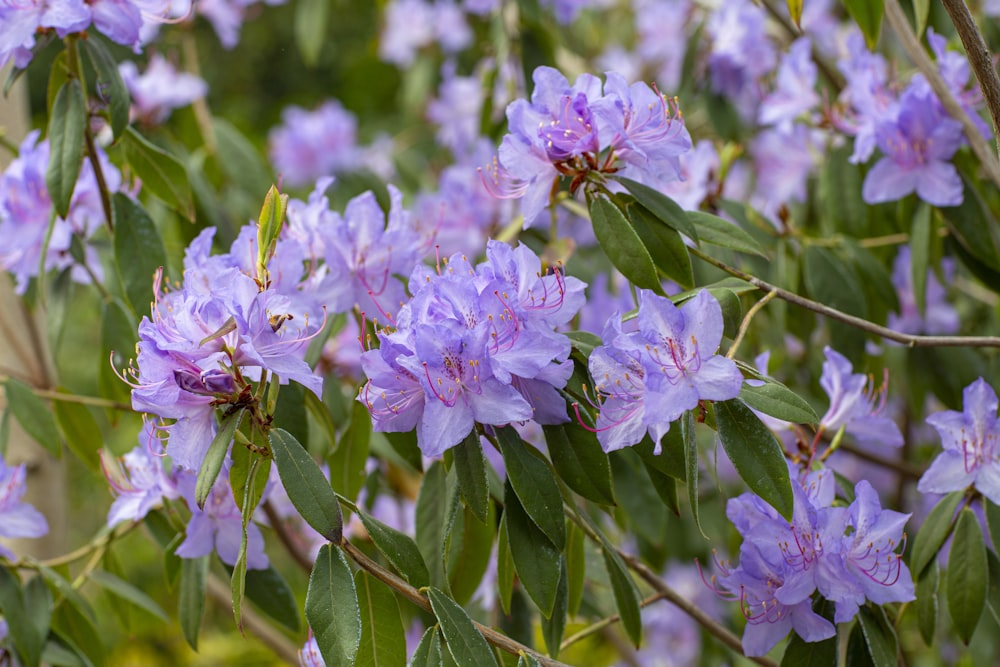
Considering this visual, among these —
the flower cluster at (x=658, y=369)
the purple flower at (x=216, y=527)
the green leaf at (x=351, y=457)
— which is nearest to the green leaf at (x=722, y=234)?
the flower cluster at (x=658, y=369)

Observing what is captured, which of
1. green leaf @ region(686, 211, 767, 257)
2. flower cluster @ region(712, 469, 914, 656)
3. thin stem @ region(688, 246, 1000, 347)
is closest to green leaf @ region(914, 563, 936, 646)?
flower cluster @ region(712, 469, 914, 656)

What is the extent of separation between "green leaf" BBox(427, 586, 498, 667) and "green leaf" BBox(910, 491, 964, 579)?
46 centimetres

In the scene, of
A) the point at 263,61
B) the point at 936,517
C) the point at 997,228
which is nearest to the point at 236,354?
the point at 936,517

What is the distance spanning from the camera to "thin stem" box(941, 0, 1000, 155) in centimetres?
84

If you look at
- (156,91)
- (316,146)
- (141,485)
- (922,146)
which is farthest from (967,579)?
(316,146)

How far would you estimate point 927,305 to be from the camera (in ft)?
5.39

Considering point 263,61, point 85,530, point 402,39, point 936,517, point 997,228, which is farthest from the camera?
point 263,61

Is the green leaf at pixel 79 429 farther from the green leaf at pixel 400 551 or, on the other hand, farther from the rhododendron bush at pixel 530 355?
the green leaf at pixel 400 551

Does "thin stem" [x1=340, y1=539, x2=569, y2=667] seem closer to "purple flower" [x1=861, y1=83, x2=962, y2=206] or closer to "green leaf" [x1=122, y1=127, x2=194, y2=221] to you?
"green leaf" [x1=122, y1=127, x2=194, y2=221]

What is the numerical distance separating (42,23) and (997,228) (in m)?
1.11

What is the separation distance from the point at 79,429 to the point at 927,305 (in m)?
1.22

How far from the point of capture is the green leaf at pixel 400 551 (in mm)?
842

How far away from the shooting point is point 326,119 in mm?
2713

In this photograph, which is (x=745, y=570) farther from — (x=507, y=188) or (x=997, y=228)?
(x=997, y=228)
